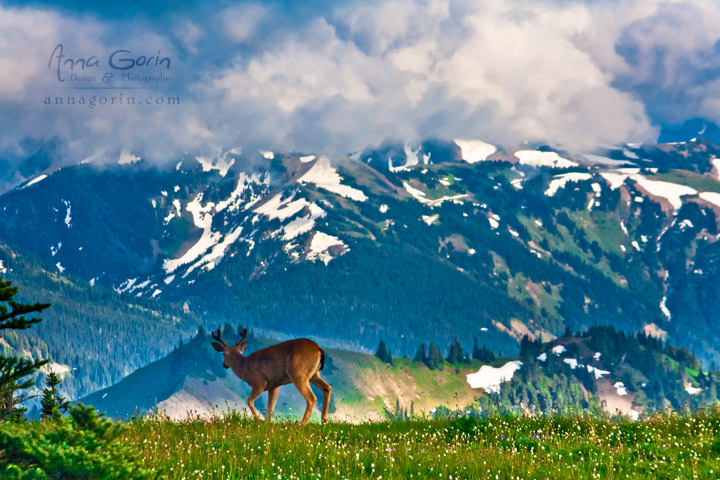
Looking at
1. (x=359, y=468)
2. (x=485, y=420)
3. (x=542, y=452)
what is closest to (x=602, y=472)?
(x=542, y=452)

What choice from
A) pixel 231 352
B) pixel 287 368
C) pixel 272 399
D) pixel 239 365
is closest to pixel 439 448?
pixel 272 399

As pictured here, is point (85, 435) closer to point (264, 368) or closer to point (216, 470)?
point (216, 470)

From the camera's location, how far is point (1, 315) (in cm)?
1209

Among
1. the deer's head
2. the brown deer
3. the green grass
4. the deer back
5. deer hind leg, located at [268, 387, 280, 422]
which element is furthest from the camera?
the deer's head

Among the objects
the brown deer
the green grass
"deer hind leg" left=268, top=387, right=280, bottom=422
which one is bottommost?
the green grass

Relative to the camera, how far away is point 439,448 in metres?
15.1

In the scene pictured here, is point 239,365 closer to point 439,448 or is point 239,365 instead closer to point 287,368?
point 287,368

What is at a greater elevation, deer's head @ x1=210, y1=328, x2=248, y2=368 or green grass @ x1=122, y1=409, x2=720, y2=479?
deer's head @ x1=210, y1=328, x2=248, y2=368

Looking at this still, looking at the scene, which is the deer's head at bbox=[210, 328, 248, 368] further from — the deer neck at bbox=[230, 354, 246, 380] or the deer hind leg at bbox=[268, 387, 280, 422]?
the deer hind leg at bbox=[268, 387, 280, 422]

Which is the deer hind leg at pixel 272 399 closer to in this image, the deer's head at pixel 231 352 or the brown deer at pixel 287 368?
the brown deer at pixel 287 368

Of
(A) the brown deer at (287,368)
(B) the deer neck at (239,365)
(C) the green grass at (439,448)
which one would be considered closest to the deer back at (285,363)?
(A) the brown deer at (287,368)

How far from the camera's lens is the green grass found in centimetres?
1301

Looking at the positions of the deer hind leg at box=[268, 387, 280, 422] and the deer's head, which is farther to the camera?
the deer's head

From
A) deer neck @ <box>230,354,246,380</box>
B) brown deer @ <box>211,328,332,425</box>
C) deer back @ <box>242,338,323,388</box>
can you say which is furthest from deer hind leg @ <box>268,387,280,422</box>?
deer neck @ <box>230,354,246,380</box>
